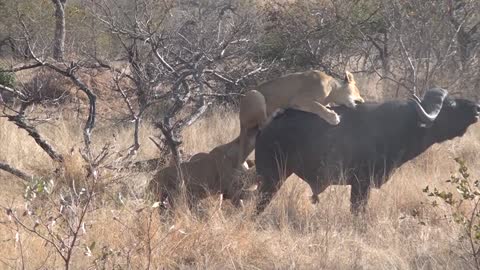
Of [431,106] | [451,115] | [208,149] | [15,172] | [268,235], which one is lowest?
[268,235]

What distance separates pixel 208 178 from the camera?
7555 mm

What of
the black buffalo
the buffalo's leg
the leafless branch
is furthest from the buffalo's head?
the leafless branch

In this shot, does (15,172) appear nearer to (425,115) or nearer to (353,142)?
(353,142)

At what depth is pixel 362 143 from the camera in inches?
290

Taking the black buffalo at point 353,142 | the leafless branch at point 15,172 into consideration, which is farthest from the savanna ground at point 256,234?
the black buffalo at point 353,142

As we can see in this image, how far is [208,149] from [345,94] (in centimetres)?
356

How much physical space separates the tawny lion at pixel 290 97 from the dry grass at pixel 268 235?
0.78 m

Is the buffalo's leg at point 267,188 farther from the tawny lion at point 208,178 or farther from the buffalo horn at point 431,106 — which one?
the buffalo horn at point 431,106

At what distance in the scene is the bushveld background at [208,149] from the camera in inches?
221

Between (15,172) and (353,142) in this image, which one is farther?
(15,172)

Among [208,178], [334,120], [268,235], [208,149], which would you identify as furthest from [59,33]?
[268,235]

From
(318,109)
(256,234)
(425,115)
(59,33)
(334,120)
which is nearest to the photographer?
(256,234)

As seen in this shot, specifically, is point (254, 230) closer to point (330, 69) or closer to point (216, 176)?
point (216, 176)

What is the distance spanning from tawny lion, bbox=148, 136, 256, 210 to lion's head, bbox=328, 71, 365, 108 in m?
1.06
